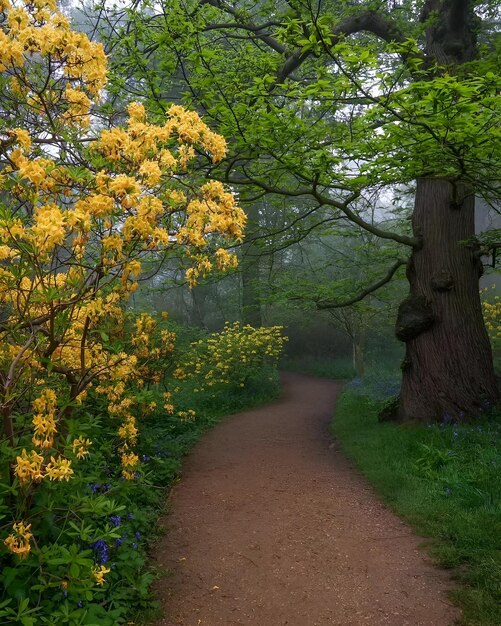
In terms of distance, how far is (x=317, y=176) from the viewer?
5.64 metres

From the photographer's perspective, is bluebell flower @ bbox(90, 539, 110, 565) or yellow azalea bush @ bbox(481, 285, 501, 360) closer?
bluebell flower @ bbox(90, 539, 110, 565)

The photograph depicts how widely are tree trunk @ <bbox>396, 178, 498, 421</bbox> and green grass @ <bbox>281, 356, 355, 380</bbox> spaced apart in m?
11.3

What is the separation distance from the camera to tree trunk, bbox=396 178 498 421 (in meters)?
7.25

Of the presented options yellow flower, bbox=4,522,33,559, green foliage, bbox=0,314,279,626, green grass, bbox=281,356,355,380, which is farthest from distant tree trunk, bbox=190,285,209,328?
yellow flower, bbox=4,522,33,559

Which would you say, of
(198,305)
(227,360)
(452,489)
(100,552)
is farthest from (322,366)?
(100,552)

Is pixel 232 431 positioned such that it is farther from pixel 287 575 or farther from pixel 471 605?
pixel 471 605

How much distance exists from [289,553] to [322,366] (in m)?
16.5

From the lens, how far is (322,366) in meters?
20.4

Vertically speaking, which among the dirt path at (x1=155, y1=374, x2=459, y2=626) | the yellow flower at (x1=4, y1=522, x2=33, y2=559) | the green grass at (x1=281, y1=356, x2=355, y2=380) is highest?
the yellow flower at (x1=4, y1=522, x2=33, y2=559)

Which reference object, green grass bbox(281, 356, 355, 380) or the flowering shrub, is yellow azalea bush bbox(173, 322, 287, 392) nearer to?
the flowering shrub

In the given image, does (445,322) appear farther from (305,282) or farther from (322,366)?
(322,366)

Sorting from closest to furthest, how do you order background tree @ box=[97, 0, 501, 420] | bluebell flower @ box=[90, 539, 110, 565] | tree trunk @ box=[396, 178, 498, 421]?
1. bluebell flower @ box=[90, 539, 110, 565]
2. background tree @ box=[97, 0, 501, 420]
3. tree trunk @ box=[396, 178, 498, 421]

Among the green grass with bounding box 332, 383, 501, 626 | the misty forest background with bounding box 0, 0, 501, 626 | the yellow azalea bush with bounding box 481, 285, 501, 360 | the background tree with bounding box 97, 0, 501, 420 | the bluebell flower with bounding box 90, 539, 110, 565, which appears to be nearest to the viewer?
the misty forest background with bounding box 0, 0, 501, 626

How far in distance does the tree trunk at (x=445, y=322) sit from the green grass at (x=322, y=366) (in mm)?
11299
